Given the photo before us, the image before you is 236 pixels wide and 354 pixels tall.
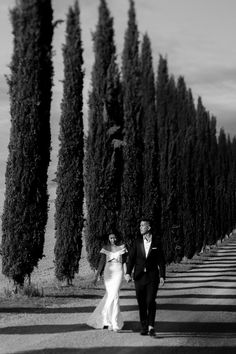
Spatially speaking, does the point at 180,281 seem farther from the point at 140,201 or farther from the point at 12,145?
the point at 12,145

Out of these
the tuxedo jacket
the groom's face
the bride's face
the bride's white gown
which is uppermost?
the groom's face

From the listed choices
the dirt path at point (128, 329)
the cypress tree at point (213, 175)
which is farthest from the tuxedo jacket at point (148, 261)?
the cypress tree at point (213, 175)

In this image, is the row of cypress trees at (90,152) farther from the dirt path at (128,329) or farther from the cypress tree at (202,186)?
the cypress tree at (202,186)

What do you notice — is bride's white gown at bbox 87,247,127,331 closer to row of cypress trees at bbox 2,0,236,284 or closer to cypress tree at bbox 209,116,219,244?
row of cypress trees at bbox 2,0,236,284

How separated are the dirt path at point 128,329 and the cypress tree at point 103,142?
6731 mm

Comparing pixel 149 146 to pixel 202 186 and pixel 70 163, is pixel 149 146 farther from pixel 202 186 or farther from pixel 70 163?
pixel 202 186

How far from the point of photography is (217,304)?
15.7 metres

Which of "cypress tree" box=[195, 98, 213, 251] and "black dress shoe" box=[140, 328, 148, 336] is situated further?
"cypress tree" box=[195, 98, 213, 251]

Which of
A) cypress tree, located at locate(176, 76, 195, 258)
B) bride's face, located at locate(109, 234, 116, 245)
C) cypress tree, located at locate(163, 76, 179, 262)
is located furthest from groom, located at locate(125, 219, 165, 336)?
cypress tree, located at locate(176, 76, 195, 258)

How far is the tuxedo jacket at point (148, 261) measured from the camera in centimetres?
1056

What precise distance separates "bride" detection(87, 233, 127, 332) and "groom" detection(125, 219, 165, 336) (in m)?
0.60

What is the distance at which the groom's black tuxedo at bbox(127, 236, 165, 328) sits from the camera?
1042cm

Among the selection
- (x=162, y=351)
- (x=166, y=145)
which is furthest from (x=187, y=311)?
(x=166, y=145)

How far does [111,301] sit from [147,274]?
1.00 meters
